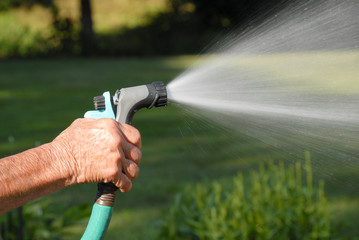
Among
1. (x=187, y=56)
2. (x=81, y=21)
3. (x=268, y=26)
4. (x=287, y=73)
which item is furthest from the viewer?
(x=81, y=21)

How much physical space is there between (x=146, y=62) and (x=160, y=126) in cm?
828

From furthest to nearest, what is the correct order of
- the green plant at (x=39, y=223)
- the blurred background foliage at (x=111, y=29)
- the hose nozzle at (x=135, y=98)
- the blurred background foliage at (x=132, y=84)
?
the blurred background foliage at (x=111, y=29) → the blurred background foliage at (x=132, y=84) → the green plant at (x=39, y=223) → the hose nozzle at (x=135, y=98)

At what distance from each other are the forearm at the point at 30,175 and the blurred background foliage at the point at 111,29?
1572cm

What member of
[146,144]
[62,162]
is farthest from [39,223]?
[146,144]

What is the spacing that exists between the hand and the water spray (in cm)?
4

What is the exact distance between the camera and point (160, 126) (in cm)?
775

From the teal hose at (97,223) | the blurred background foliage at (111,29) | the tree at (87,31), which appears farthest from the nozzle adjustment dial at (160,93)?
the tree at (87,31)

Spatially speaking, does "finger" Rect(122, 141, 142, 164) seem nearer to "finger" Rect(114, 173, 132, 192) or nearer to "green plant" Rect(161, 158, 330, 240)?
"finger" Rect(114, 173, 132, 192)

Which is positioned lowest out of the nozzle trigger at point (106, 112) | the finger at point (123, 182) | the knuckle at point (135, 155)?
the finger at point (123, 182)

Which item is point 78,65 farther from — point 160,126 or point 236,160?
point 236,160

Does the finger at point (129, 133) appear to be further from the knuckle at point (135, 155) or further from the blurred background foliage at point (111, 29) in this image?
the blurred background foliage at point (111, 29)

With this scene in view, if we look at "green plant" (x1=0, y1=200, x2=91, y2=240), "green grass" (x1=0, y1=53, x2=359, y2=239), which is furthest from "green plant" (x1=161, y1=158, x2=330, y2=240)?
"green plant" (x1=0, y1=200, x2=91, y2=240)

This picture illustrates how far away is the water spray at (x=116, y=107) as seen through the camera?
1546mm

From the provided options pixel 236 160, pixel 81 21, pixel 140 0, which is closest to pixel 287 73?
pixel 236 160
